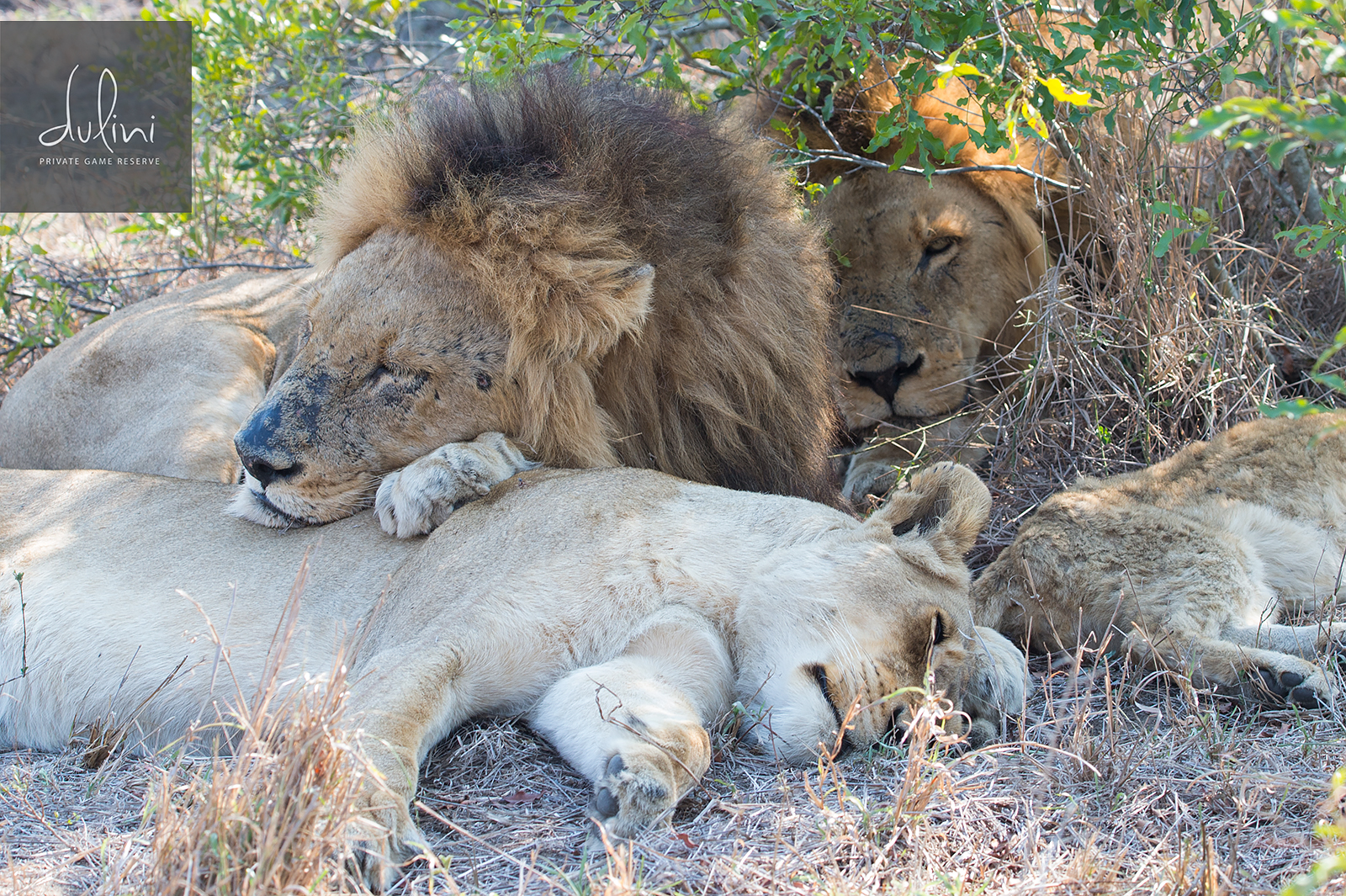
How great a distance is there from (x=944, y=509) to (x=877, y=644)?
1.68ft

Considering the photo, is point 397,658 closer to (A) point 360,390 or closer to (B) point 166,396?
(A) point 360,390

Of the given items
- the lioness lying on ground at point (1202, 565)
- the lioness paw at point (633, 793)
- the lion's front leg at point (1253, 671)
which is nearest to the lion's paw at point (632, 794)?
the lioness paw at point (633, 793)

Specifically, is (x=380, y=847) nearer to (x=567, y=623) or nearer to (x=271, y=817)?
(x=271, y=817)

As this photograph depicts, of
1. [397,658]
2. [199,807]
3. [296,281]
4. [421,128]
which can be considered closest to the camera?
[199,807]

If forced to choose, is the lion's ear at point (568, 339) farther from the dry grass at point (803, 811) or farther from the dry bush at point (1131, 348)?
the dry bush at point (1131, 348)

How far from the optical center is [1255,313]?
4.03 m

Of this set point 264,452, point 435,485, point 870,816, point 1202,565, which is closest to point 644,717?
point 870,816

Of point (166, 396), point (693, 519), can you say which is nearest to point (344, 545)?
point (693, 519)

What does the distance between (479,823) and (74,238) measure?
638cm

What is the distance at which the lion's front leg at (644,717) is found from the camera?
195cm

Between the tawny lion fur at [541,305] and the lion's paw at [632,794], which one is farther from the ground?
the tawny lion fur at [541,305]

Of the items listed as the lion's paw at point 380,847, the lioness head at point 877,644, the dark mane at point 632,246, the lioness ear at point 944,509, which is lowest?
the lion's paw at point 380,847

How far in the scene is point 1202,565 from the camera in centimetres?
275

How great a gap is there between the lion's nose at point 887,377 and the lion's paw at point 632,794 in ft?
7.41
